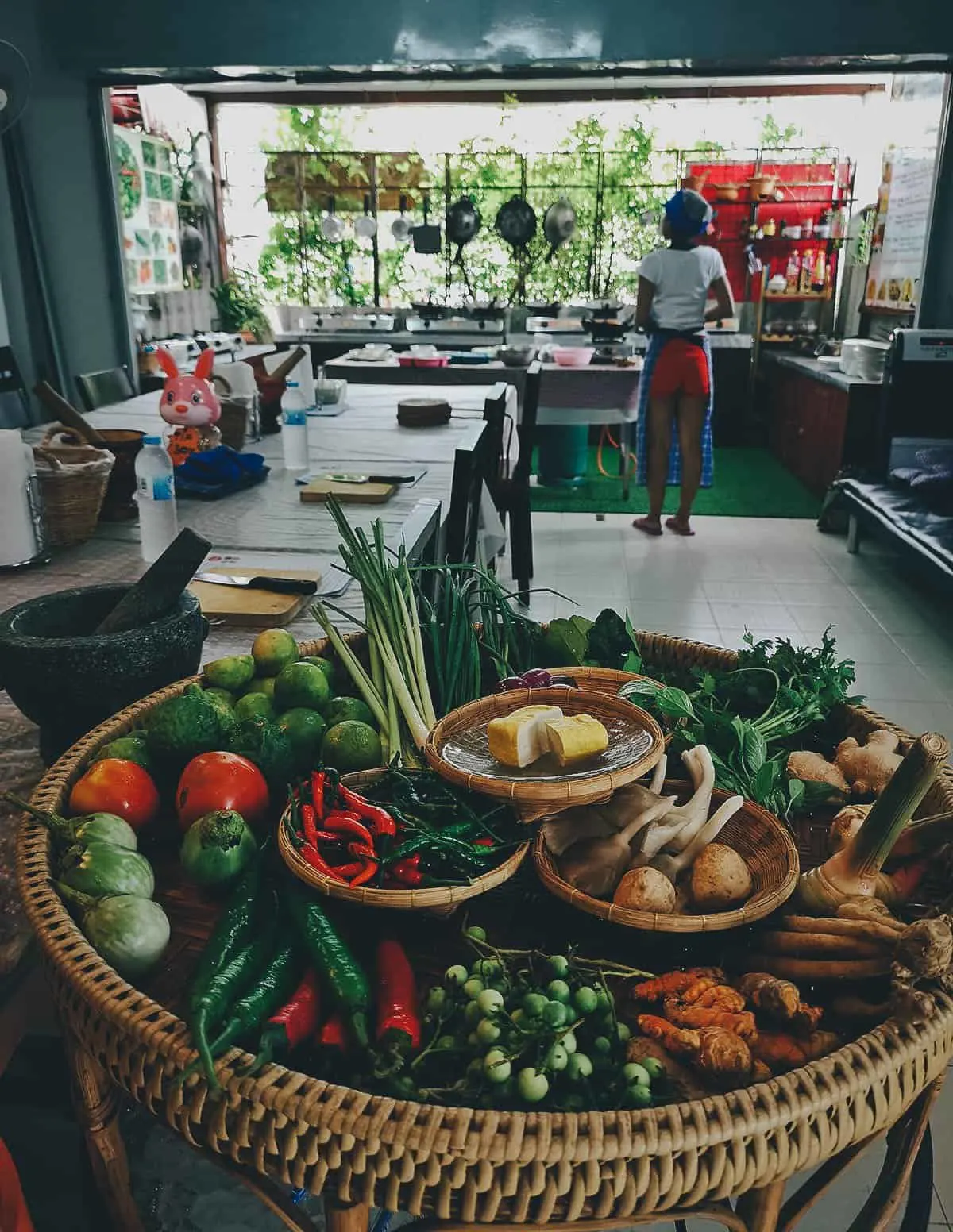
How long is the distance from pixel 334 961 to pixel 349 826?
0.15 m

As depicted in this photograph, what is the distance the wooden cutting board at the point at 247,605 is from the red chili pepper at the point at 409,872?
31.2 inches

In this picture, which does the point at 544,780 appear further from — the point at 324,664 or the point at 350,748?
the point at 324,664

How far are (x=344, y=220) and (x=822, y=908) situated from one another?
32.8ft

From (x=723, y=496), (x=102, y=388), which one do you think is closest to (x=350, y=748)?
(x=102, y=388)

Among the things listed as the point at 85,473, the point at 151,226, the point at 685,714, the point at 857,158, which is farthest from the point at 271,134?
the point at 685,714

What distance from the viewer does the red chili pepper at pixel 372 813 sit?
0.94 metres

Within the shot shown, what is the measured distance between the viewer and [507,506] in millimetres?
4215

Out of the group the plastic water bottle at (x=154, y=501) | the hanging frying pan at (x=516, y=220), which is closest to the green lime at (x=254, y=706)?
the plastic water bottle at (x=154, y=501)

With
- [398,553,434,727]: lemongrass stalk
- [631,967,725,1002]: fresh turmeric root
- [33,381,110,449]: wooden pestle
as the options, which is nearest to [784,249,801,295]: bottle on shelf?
[33,381,110,449]: wooden pestle

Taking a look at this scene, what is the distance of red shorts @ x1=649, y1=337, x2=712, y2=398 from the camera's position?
512cm

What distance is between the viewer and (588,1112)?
2.26ft

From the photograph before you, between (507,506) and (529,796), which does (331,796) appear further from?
(507,506)

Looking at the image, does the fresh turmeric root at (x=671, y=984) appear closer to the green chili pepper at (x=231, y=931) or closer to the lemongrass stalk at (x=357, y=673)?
the green chili pepper at (x=231, y=931)

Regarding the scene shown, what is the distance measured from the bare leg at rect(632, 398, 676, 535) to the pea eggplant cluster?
4569 mm
